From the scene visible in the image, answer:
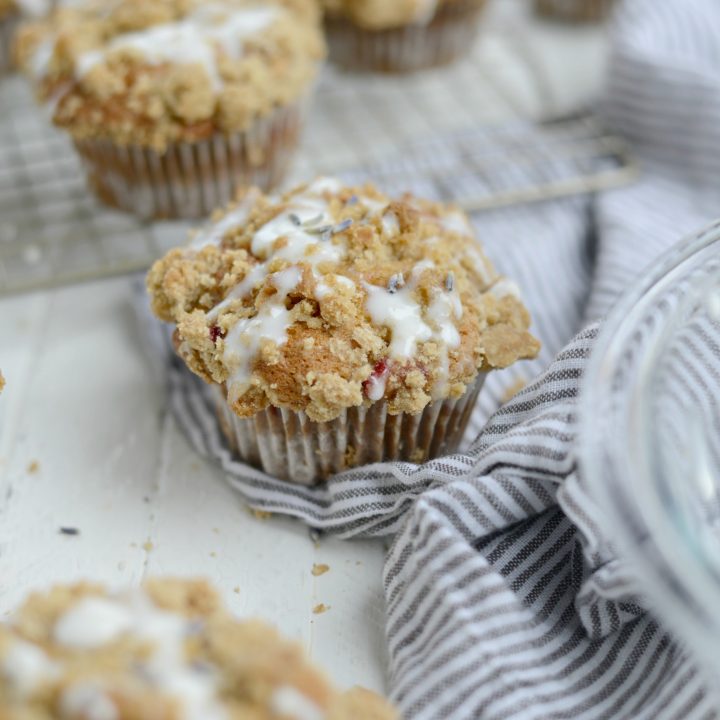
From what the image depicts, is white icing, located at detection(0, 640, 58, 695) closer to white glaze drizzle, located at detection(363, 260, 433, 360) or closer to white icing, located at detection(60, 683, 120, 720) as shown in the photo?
white icing, located at detection(60, 683, 120, 720)

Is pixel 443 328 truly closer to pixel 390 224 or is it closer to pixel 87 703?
pixel 390 224

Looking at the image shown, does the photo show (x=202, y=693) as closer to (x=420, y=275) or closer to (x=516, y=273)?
(x=420, y=275)

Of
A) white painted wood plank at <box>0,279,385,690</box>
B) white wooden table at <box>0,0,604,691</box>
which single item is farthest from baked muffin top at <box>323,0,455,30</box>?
white painted wood plank at <box>0,279,385,690</box>

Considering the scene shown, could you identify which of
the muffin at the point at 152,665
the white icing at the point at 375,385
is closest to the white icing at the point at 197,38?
the white icing at the point at 375,385

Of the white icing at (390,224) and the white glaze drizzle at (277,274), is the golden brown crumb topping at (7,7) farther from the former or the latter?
the white icing at (390,224)

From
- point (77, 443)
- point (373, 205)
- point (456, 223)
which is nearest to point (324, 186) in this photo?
point (373, 205)
